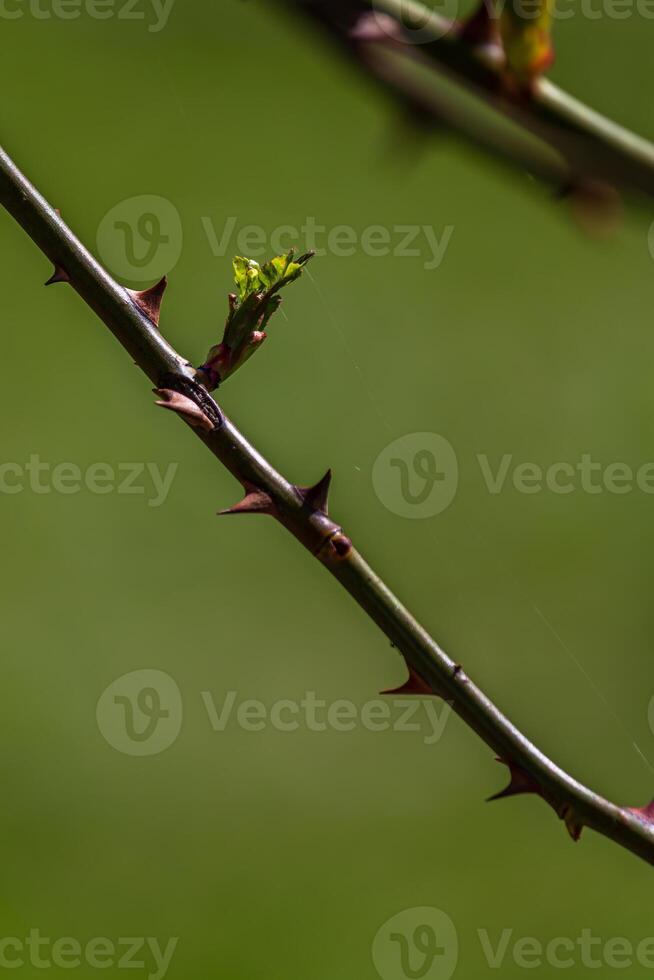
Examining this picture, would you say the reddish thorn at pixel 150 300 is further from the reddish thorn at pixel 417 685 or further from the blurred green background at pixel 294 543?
the blurred green background at pixel 294 543

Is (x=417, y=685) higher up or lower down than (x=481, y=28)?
lower down

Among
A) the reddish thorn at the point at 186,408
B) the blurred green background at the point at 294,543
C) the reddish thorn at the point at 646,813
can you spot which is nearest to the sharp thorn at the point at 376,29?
the reddish thorn at the point at 186,408

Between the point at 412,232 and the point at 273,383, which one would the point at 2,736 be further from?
the point at 412,232

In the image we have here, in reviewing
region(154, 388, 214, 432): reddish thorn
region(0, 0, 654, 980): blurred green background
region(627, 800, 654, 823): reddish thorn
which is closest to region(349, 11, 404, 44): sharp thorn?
region(154, 388, 214, 432): reddish thorn

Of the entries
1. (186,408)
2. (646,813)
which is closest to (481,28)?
(186,408)

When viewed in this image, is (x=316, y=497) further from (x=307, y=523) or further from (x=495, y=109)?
(x=495, y=109)

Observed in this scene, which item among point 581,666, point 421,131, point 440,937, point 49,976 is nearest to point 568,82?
point 581,666

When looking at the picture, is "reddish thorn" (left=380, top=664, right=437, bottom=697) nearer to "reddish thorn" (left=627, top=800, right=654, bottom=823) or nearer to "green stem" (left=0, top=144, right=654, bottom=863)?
"green stem" (left=0, top=144, right=654, bottom=863)
